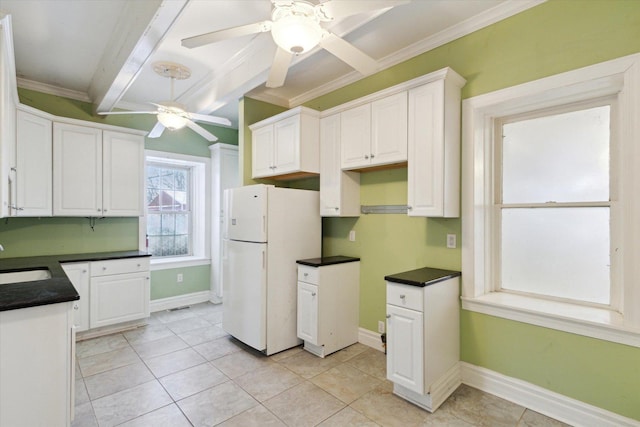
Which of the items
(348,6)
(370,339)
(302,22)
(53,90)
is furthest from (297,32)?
(53,90)

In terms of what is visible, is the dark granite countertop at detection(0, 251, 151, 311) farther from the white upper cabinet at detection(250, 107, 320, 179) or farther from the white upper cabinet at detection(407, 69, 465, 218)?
the white upper cabinet at detection(407, 69, 465, 218)

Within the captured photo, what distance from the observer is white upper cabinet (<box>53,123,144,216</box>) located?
3295 millimetres

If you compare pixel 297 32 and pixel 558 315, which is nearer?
pixel 297 32

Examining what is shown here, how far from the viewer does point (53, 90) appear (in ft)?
11.5

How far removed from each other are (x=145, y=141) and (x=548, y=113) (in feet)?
14.5

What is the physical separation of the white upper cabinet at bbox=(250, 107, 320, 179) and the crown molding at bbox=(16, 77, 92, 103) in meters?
2.16

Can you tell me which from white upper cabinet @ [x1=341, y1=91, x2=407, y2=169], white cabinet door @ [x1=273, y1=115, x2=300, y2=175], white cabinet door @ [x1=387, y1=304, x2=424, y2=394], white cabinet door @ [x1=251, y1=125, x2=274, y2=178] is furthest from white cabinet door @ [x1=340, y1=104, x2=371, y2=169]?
white cabinet door @ [x1=387, y1=304, x2=424, y2=394]

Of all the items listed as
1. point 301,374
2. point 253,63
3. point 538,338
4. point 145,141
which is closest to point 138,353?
point 301,374

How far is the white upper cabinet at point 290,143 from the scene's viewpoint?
3070mm

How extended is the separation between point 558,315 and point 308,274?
1888mm

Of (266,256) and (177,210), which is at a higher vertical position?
(177,210)

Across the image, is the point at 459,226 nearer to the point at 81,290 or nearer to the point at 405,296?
the point at 405,296

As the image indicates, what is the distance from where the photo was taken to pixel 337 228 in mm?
3479

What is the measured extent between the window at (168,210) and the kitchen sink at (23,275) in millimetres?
1848
